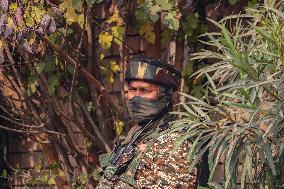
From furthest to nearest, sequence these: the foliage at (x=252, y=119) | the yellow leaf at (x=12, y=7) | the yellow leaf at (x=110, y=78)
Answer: the yellow leaf at (x=110, y=78)
the yellow leaf at (x=12, y=7)
the foliage at (x=252, y=119)

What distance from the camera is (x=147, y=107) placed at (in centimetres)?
312

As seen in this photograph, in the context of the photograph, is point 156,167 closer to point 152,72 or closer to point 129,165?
point 129,165

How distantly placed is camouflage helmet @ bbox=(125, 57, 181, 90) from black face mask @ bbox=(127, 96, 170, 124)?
3.8 inches

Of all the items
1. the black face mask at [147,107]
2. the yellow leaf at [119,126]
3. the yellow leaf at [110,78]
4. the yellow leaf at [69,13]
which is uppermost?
the yellow leaf at [69,13]

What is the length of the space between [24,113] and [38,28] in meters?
1.32

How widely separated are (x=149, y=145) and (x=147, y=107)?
32 cm

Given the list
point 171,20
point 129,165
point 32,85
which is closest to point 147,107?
point 129,165

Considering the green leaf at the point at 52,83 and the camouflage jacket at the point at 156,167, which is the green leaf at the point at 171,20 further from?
the camouflage jacket at the point at 156,167

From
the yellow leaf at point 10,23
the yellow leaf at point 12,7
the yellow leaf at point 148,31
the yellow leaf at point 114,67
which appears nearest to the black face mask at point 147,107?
the yellow leaf at point 10,23

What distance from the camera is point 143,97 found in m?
3.12

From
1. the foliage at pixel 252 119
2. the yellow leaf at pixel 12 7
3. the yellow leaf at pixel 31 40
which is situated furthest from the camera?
the yellow leaf at pixel 12 7

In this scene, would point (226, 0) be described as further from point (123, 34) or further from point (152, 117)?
point (152, 117)

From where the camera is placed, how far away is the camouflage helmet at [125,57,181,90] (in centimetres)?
315

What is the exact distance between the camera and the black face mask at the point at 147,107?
10.2 ft
